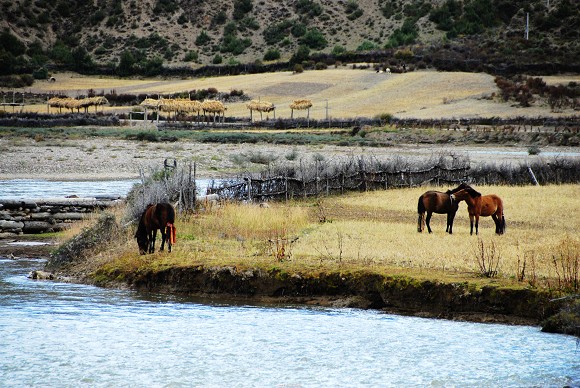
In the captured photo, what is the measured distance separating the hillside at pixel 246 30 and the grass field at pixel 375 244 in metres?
82.3

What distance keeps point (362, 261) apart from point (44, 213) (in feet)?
40.2

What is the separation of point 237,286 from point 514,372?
5.57 meters

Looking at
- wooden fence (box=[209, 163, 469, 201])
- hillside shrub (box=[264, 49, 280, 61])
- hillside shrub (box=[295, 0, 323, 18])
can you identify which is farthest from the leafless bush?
hillside shrub (box=[295, 0, 323, 18])

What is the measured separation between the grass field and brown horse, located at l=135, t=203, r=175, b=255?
265mm

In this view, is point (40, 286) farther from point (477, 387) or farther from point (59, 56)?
point (59, 56)

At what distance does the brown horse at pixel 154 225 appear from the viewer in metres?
15.9

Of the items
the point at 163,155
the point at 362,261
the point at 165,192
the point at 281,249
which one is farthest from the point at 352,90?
the point at 362,261

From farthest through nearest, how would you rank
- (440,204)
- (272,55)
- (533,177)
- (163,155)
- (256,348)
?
(272,55) < (163,155) < (533,177) < (440,204) < (256,348)

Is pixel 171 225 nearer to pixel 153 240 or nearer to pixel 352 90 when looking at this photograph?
pixel 153 240

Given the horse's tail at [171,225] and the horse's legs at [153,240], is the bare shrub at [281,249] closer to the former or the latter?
the horse's tail at [171,225]

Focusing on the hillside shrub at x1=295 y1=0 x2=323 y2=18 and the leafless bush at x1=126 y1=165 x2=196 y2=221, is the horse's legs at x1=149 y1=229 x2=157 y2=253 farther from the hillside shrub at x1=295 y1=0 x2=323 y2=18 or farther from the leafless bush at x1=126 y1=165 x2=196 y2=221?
the hillside shrub at x1=295 y1=0 x2=323 y2=18

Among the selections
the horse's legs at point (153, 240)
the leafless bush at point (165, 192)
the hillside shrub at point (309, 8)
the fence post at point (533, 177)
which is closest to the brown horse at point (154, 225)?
the horse's legs at point (153, 240)

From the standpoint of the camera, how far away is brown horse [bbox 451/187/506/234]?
18641 millimetres

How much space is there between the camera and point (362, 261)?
14.9 meters
